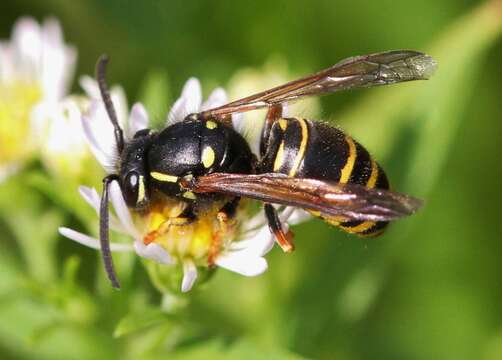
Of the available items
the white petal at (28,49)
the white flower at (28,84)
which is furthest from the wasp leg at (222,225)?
the white petal at (28,49)

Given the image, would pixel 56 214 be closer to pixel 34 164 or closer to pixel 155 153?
pixel 34 164

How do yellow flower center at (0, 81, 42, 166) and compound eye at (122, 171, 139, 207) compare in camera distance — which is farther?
yellow flower center at (0, 81, 42, 166)

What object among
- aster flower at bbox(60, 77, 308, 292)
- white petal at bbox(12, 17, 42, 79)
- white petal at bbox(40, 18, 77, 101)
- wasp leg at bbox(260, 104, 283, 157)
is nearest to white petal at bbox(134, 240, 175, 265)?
aster flower at bbox(60, 77, 308, 292)

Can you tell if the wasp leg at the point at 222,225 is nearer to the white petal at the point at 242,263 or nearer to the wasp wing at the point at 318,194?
the white petal at the point at 242,263

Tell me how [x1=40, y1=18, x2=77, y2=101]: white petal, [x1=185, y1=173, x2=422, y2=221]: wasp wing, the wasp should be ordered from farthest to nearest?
[x1=40, y1=18, x2=77, y2=101]: white petal
the wasp
[x1=185, y1=173, x2=422, y2=221]: wasp wing

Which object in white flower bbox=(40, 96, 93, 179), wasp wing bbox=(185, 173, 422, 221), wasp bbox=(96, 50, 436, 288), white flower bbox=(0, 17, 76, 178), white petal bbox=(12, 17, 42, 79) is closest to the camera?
wasp wing bbox=(185, 173, 422, 221)

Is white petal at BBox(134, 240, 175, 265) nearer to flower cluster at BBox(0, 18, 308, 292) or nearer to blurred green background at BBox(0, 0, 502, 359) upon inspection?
flower cluster at BBox(0, 18, 308, 292)
